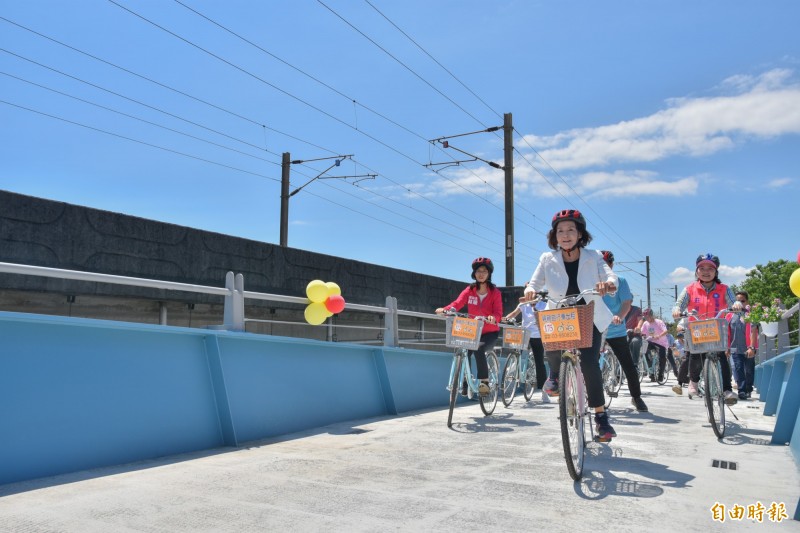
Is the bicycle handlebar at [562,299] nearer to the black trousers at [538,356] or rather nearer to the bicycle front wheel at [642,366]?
the black trousers at [538,356]

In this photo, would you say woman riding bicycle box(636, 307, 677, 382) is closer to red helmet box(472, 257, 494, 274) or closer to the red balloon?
red helmet box(472, 257, 494, 274)

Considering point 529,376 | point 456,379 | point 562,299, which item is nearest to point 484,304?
point 456,379

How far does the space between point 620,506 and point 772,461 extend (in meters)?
2.05

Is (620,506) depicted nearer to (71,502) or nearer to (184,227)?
(71,502)

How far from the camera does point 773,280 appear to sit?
75.8 m

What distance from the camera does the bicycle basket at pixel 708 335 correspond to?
6.16m

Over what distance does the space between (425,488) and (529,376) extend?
658cm

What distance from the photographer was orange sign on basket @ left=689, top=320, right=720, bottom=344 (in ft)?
20.4

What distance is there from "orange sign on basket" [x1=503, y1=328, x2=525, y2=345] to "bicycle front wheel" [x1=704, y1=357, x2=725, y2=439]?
10.7ft

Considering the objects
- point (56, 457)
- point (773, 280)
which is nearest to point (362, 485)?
point (56, 457)

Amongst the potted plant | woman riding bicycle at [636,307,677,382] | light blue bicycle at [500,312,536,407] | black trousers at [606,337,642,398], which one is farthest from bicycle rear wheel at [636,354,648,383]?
black trousers at [606,337,642,398]

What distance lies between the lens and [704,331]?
20.6 ft

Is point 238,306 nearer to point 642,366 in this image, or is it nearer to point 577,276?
point 577,276

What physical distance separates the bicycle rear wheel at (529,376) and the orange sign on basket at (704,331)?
3.83 m
